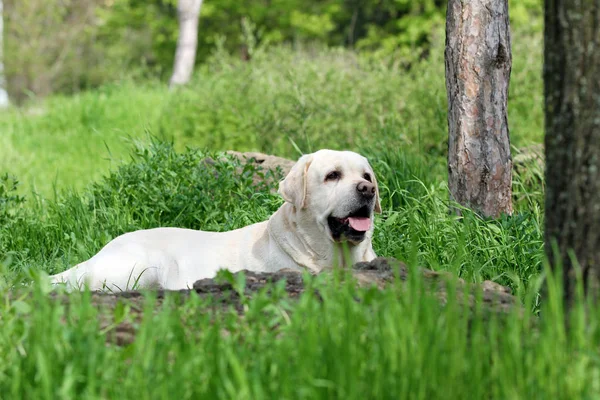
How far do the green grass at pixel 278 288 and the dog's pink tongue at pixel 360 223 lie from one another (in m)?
0.29

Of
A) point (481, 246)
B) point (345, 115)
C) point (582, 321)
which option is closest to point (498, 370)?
point (582, 321)

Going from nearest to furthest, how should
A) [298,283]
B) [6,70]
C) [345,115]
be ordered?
[298,283]
[345,115]
[6,70]

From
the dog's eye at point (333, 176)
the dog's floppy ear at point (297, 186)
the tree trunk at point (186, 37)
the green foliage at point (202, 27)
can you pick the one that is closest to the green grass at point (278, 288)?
the dog's eye at point (333, 176)

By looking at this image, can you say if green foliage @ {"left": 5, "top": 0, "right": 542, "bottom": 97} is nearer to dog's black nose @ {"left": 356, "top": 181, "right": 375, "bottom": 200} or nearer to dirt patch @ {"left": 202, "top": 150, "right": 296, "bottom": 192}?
dirt patch @ {"left": 202, "top": 150, "right": 296, "bottom": 192}

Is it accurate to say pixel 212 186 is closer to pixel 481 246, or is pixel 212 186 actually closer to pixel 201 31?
pixel 481 246

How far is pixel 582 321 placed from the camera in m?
2.49

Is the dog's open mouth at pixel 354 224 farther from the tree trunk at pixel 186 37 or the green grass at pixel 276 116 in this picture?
the tree trunk at pixel 186 37

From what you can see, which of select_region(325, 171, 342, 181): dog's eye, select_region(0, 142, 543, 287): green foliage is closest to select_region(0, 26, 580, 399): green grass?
select_region(0, 142, 543, 287): green foliage

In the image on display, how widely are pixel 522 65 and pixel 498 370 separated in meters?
9.28

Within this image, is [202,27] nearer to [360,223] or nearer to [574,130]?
[360,223]

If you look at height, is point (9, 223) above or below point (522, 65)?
below

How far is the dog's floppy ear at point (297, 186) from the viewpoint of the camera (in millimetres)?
5004

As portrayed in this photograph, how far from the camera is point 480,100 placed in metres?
5.85

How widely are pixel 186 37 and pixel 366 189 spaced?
14.9 metres
